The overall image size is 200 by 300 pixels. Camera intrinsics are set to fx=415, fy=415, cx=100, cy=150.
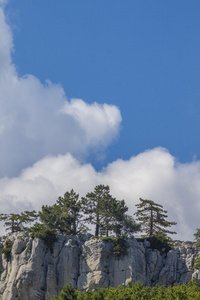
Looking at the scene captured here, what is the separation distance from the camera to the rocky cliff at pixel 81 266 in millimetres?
84250

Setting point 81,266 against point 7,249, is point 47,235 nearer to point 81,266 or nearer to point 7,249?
point 7,249

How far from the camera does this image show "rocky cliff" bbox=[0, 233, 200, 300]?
276 feet

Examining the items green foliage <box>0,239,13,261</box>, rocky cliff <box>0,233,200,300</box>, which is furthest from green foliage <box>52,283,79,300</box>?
green foliage <box>0,239,13,261</box>

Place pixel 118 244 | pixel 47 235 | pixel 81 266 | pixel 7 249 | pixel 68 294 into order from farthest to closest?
pixel 7 249
pixel 47 235
pixel 118 244
pixel 81 266
pixel 68 294

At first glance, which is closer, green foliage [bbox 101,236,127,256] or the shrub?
green foliage [bbox 101,236,127,256]

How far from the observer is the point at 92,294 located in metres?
70.9

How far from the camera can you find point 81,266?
87.7m

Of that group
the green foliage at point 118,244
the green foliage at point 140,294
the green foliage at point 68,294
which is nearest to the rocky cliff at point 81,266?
the green foliage at point 118,244

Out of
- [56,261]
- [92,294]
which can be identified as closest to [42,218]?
[56,261]

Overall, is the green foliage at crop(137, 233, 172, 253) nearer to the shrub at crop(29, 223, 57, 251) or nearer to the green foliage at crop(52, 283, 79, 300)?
the shrub at crop(29, 223, 57, 251)

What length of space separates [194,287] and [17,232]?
140ft

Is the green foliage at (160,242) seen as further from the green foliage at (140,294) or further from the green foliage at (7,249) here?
the green foliage at (7,249)

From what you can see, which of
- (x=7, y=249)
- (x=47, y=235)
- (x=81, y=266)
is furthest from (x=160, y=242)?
(x=7, y=249)

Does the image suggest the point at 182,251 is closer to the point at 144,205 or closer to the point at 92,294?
the point at 144,205
